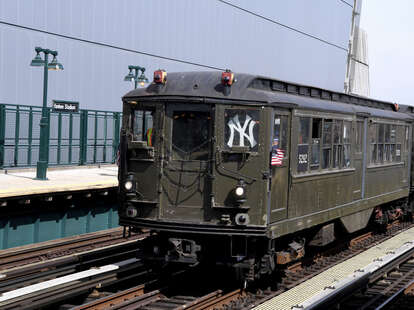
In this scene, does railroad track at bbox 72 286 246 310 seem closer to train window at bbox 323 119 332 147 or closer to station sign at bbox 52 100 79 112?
train window at bbox 323 119 332 147

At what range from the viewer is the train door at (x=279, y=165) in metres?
8.42

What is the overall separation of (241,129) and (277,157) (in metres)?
0.69

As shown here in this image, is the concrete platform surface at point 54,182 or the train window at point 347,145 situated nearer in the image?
the train window at point 347,145

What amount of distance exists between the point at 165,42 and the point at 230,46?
16.4 feet

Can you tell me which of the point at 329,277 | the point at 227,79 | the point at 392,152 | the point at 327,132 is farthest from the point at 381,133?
the point at 227,79

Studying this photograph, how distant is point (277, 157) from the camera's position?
8.48 m

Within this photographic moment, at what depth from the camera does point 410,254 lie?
488 inches

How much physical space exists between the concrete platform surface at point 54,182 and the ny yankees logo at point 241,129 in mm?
5916

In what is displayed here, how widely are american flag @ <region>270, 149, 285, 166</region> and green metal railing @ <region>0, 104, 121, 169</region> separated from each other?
11406 mm

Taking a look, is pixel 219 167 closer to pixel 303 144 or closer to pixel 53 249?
pixel 303 144

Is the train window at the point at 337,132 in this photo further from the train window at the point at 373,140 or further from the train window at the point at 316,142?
the train window at the point at 373,140

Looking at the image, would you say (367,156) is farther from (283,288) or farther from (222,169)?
(222,169)

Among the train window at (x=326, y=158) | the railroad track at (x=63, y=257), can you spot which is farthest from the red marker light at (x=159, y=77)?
the railroad track at (x=63, y=257)

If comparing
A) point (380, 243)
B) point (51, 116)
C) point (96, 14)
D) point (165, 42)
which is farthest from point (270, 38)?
point (380, 243)
